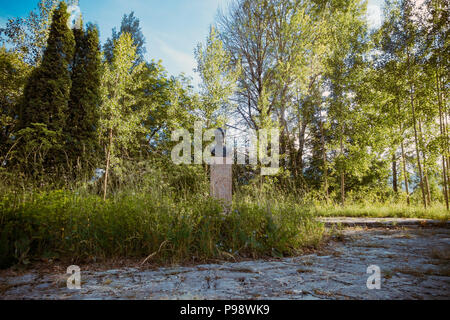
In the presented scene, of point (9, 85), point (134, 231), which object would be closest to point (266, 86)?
point (134, 231)

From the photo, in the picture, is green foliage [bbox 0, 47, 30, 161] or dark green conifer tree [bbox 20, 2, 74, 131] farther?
green foliage [bbox 0, 47, 30, 161]

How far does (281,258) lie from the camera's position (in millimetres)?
2889

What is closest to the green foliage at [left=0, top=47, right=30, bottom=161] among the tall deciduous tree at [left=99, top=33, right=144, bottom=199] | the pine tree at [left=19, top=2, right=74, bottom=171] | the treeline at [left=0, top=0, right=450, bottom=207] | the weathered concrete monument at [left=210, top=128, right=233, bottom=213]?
the treeline at [left=0, top=0, right=450, bottom=207]

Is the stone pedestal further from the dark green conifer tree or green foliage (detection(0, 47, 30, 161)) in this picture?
green foliage (detection(0, 47, 30, 161))

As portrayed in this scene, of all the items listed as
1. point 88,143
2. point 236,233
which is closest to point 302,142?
point 88,143

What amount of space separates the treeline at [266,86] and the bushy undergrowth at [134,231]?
3619 mm

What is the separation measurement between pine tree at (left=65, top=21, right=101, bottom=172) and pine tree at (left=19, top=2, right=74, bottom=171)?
31 cm

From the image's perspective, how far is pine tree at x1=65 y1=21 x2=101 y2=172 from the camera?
30.7 ft

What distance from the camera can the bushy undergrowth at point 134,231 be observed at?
2713 millimetres

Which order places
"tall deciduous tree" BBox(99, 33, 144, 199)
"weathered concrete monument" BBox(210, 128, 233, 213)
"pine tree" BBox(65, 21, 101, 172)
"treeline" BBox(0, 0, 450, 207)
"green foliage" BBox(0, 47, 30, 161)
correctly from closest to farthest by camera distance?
"weathered concrete monument" BBox(210, 128, 233, 213) → "treeline" BBox(0, 0, 450, 207) → "tall deciduous tree" BBox(99, 33, 144, 199) → "pine tree" BBox(65, 21, 101, 172) → "green foliage" BBox(0, 47, 30, 161)

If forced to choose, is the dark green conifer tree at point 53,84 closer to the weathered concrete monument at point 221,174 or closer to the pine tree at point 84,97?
the pine tree at point 84,97

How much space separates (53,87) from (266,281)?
34.2ft

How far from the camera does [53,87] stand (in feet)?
29.3

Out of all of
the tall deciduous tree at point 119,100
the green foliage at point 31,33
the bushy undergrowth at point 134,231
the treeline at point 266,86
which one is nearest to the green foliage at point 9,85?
the treeline at point 266,86
